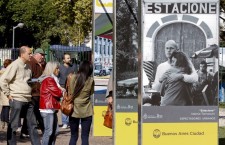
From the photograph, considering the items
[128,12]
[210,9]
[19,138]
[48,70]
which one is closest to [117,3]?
[128,12]

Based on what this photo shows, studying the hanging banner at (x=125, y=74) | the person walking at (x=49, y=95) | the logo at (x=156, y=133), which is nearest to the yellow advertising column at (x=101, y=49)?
the hanging banner at (x=125, y=74)

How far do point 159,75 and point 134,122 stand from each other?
3.69 meters

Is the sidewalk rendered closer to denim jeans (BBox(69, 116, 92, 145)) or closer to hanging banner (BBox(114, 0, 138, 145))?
hanging banner (BBox(114, 0, 138, 145))

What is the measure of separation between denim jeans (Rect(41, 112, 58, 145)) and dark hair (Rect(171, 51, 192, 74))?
3634mm

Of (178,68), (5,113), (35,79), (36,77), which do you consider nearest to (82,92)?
(35,79)

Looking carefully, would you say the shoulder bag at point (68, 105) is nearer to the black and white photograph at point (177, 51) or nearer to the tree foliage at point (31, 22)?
the black and white photograph at point (177, 51)

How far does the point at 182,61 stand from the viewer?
8875 millimetres

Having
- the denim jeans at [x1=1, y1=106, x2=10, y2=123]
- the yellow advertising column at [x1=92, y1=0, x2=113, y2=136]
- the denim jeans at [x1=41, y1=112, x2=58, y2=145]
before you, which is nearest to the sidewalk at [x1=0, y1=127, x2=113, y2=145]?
the yellow advertising column at [x1=92, y1=0, x2=113, y2=136]

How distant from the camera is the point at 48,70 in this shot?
38.8ft

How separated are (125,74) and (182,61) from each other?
3.38 metres

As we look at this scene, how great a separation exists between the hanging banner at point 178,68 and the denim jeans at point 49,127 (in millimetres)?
3295

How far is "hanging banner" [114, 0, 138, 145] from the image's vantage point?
12.0 metres

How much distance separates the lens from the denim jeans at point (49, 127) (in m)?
11.9

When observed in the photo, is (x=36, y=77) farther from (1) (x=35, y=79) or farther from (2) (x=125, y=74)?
(2) (x=125, y=74)
